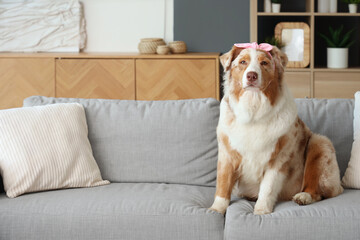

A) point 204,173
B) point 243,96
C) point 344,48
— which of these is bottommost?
point 204,173

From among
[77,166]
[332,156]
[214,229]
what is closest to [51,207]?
[77,166]

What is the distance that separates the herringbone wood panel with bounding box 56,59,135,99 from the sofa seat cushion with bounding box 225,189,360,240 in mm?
2501

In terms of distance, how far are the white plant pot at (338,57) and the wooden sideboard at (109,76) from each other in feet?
3.18

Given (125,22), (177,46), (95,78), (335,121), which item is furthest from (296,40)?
(335,121)

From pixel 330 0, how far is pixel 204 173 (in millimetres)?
2434

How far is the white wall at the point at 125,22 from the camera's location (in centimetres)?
484

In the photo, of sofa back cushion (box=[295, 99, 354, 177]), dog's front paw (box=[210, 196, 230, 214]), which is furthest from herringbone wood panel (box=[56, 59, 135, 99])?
dog's front paw (box=[210, 196, 230, 214])

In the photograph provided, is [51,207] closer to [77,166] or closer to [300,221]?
[77,166]

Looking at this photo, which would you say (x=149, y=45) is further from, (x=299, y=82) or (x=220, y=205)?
(x=220, y=205)

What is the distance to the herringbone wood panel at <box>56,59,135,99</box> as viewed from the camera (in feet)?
14.5

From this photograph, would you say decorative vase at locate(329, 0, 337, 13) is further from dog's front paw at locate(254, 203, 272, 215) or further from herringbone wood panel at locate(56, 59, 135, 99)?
dog's front paw at locate(254, 203, 272, 215)

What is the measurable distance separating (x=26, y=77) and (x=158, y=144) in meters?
2.27

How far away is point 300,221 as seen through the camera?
204 cm

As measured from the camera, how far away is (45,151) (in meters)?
2.39
